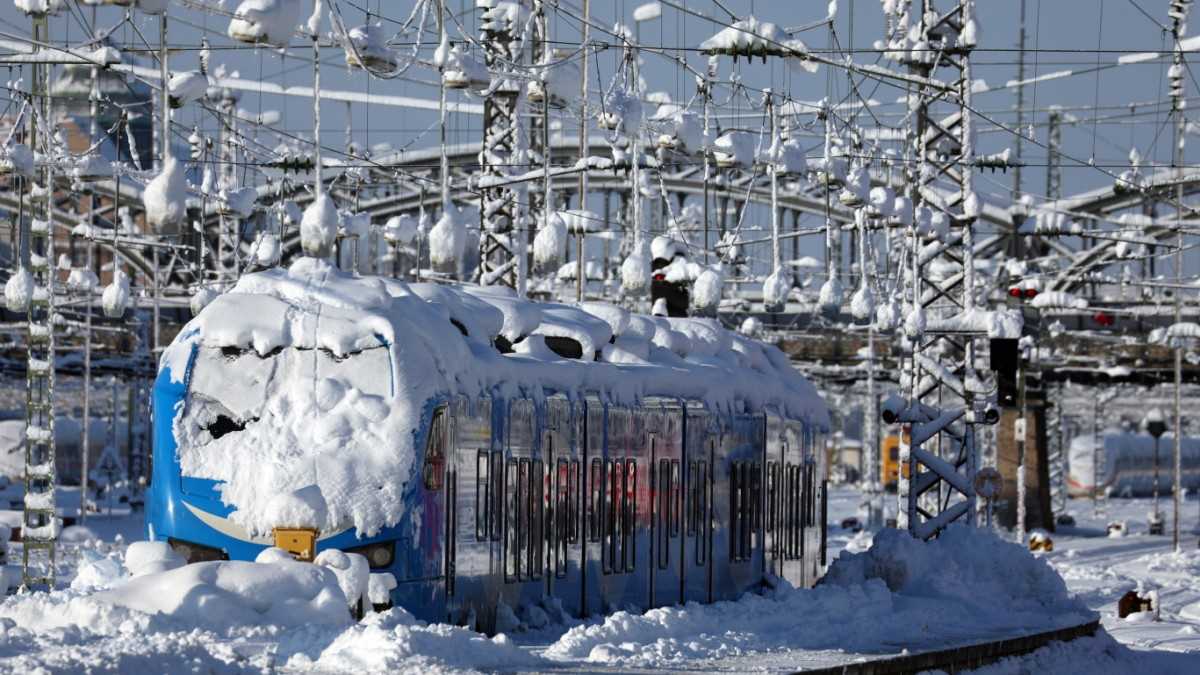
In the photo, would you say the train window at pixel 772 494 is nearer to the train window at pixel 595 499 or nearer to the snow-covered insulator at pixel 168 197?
the train window at pixel 595 499

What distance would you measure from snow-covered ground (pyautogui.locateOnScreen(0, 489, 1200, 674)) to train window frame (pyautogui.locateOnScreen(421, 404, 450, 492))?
156 centimetres

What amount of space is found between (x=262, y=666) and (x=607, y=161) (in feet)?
60.2

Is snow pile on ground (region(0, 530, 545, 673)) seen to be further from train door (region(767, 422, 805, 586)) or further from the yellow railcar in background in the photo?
the yellow railcar in background

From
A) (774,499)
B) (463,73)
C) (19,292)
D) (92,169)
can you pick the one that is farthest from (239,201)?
(774,499)

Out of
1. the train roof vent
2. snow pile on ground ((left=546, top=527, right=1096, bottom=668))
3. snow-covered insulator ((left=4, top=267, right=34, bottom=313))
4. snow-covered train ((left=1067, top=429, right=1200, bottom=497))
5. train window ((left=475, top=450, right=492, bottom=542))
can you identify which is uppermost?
snow-covered insulator ((left=4, top=267, right=34, bottom=313))

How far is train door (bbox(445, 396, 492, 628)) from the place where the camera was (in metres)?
19.8

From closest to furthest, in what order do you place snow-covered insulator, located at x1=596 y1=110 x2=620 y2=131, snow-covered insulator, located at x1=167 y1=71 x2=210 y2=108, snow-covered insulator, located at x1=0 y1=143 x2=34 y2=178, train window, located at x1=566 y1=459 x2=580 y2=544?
1. snow-covered insulator, located at x1=167 y1=71 x2=210 y2=108
2. train window, located at x1=566 y1=459 x2=580 y2=544
3. snow-covered insulator, located at x1=596 y1=110 x2=620 y2=131
4. snow-covered insulator, located at x1=0 y1=143 x2=34 y2=178

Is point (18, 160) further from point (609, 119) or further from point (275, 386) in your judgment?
point (275, 386)

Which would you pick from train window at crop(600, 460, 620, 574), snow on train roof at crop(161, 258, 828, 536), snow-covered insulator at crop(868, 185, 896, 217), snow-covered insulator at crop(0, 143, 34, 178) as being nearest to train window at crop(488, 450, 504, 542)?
snow on train roof at crop(161, 258, 828, 536)

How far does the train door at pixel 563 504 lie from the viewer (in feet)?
71.5

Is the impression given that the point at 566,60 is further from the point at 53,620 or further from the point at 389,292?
the point at 53,620

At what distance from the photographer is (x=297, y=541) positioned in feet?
60.6

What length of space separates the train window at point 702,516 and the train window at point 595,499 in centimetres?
260

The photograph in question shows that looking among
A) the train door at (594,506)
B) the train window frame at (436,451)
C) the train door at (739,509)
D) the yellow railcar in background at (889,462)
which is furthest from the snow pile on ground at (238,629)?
the yellow railcar in background at (889,462)
